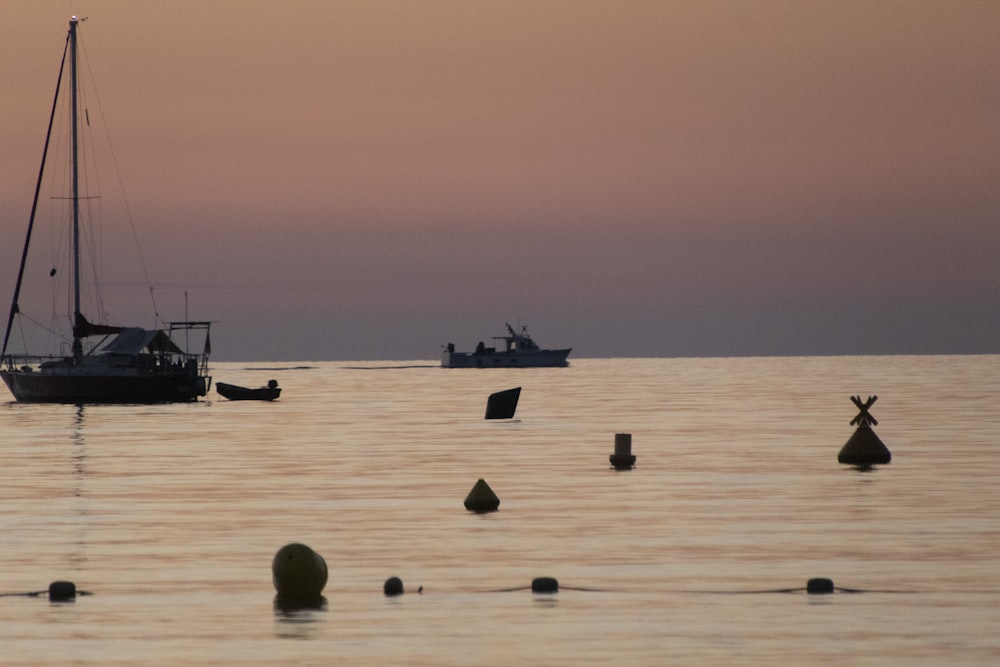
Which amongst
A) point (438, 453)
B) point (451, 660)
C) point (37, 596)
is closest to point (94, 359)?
point (438, 453)

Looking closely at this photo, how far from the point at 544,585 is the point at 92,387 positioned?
3691 inches

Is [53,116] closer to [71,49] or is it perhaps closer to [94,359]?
[71,49]

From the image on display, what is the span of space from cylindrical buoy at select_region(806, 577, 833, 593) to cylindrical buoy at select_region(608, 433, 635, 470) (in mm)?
28753

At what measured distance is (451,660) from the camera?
66.1 feet

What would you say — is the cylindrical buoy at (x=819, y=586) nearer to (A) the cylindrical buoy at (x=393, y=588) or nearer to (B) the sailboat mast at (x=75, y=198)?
(A) the cylindrical buoy at (x=393, y=588)

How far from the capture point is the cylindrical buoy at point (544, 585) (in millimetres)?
25547

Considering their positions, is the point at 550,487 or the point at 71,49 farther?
the point at 71,49

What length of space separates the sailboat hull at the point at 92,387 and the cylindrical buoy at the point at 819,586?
94.5 meters

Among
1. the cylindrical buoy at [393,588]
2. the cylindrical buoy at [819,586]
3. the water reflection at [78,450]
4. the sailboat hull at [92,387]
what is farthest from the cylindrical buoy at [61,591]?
the sailboat hull at [92,387]

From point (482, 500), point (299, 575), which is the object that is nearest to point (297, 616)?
point (299, 575)

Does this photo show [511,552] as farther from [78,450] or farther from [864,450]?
[78,450]

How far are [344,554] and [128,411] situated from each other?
92.7 metres

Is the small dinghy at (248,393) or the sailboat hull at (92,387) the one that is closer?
the sailboat hull at (92,387)

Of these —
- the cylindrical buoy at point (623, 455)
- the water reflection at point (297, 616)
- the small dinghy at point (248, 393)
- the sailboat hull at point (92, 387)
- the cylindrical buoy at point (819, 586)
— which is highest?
the small dinghy at point (248, 393)
